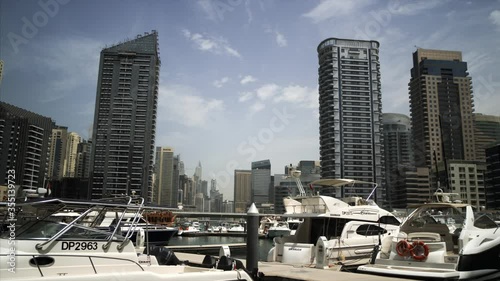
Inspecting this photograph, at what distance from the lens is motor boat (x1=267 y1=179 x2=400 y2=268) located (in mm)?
15023

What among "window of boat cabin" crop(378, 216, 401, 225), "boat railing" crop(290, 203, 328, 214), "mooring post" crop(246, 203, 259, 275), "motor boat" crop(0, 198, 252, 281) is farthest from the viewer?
"window of boat cabin" crop(378, 216, 401, 225)

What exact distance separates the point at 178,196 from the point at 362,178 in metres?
98.0

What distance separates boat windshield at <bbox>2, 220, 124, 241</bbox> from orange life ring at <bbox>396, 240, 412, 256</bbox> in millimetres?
8934

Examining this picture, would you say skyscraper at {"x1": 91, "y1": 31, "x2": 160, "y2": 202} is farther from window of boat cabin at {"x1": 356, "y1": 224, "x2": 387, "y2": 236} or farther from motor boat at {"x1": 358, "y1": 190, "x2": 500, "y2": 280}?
motor boat at {"x1": 358, "y1": 190, "x2": 500, "y2": 280}

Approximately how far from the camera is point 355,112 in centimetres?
11600

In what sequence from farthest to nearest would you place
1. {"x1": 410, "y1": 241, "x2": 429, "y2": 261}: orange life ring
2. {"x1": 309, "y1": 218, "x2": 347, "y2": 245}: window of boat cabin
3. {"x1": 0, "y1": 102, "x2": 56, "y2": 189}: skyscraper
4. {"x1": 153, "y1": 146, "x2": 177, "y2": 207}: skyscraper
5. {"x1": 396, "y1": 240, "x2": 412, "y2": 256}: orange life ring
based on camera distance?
{"x1": 153, "y1": 146, "x2": 177, "y2": 207}: skyscraper, {"x1": 0, "y1": 102, "x2": 56, "y2": 189}: skyscraper, {"x1": 309, "y1": 218, "x2": 347, "y2": 245}: window of boat cabin, {"x1": 396, "y1": 240, "x2": 412, "y2": 256}: orange life ring, {"x1": 410, "y1": 241, "x2": 429, "y2": 261}: orange life ring

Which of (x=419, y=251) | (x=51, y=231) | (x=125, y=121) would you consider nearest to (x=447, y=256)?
(x=419, y=251)

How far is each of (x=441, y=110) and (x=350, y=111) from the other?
30.4 meters

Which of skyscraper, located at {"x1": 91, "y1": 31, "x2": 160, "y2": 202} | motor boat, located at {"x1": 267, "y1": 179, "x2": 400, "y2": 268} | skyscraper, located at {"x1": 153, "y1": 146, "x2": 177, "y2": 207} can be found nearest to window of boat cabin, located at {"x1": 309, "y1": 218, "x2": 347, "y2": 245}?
motor boat, located at {"x1": 267, "y1": 179, "x2": 400, "y2": 268}

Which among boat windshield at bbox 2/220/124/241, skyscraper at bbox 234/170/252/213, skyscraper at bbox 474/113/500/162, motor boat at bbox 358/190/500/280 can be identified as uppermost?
skyscraper at bbox 474/113/500/162

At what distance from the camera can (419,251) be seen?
39.3 feet

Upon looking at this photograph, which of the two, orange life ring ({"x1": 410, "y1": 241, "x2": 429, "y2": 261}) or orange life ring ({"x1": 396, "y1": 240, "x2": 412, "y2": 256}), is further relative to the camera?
orange life ring ({"x1": 396, "y1": 240, "x2": 412, "y2": 256})

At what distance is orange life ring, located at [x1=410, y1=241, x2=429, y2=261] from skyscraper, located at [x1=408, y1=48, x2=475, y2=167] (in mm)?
111853

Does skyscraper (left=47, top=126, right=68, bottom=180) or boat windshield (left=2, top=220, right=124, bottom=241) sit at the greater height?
skyscraper (left=47, top=126, right=68, bottom=180)
